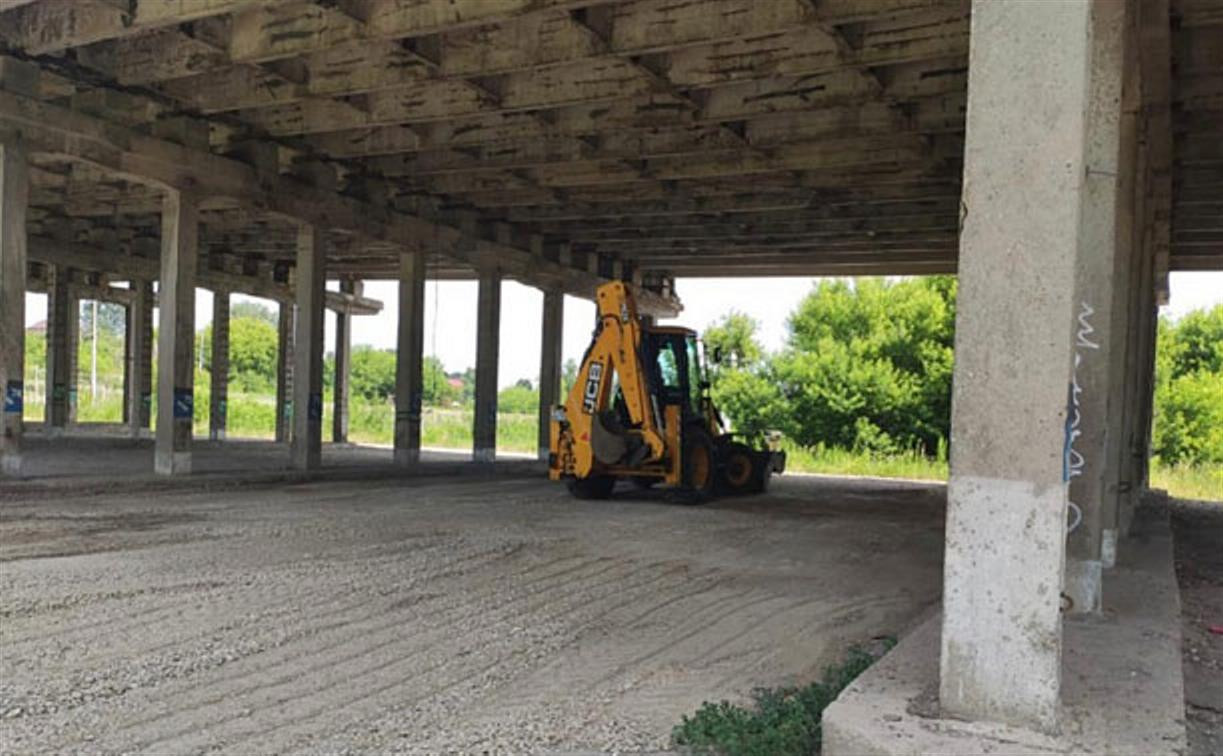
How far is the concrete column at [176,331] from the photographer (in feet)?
57.2

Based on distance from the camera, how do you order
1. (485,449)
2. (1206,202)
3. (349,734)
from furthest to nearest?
(485,449)
(1206,202)
(349,734)

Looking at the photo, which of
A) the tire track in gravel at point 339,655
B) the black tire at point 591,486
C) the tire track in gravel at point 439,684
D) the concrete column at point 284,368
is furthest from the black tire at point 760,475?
the concrete column at point 284,368

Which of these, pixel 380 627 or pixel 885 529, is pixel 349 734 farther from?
pixel 885 529

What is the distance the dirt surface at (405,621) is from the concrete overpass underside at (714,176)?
6.17ft

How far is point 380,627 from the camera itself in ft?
22.9

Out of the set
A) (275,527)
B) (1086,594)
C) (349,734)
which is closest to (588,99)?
(275,527)

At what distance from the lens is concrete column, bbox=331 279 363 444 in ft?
124

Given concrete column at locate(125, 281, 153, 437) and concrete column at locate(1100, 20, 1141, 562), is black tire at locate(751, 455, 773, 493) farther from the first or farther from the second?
concrete column at locate(125, 281, 153, 437)

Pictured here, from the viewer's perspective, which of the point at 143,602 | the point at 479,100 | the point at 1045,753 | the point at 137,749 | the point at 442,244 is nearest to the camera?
the point at 1045,753

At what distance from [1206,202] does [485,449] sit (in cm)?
1799

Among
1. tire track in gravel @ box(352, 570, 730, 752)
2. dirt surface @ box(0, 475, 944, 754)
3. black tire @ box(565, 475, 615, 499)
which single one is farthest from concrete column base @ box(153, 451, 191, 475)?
tire track in gravel @ box(352, 570, 730, 752)

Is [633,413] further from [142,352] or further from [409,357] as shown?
[142,352]

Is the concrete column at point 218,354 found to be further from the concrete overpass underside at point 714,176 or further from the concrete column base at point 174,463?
the concrete column base at point 174,463

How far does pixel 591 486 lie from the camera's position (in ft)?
54.3
